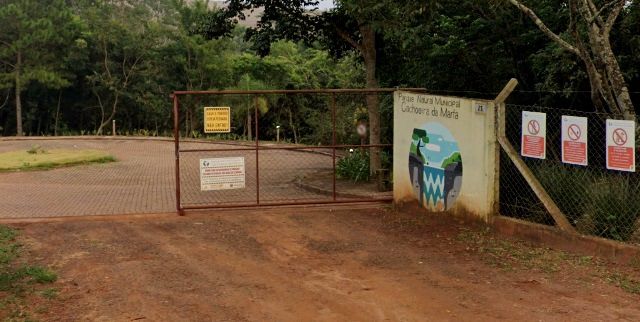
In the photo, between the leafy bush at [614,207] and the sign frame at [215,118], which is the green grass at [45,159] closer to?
the sign frame at [215,118]

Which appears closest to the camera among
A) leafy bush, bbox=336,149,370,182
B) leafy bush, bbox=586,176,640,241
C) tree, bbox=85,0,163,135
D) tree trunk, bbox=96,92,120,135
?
leafy bush, bbox=586,176,640,241

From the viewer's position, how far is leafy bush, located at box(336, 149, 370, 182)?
15.6 m

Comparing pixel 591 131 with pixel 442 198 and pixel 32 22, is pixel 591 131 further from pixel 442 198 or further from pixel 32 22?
pixel 32 22

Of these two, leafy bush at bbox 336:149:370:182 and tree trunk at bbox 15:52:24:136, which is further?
tree trunk at bbox 15:52:24:136

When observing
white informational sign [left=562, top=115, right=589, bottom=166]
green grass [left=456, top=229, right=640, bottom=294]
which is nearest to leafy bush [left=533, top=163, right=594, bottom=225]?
white informational sign [left=562, top=115, right=589, bottom=166]

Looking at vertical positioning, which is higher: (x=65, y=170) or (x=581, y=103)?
(x=581, y=103)

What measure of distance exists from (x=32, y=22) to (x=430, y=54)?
31.8 m

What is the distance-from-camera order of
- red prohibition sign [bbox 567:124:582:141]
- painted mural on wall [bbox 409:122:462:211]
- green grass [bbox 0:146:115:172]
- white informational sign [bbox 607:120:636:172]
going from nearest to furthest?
white informational sign [bbox 607:120:636:172] → red prohibition sign [bbox 567:124:582:141] → painted mural on wall [bbox 409:122:462:211] → green grass [bbox 0:146:115:172]

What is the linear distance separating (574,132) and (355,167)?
317 inches

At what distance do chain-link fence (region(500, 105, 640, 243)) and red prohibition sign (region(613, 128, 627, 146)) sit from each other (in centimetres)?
37

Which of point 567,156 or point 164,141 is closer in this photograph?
point 567,156

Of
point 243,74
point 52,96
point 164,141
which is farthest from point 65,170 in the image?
point 52,96

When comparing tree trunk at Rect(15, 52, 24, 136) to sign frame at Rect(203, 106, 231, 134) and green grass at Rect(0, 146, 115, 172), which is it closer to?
green grass at Rect(0, 146, 115, 172)

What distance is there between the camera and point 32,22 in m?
38.0
